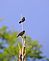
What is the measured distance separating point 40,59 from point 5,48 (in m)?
0.85

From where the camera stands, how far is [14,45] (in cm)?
322

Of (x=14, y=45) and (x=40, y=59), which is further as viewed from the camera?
(x=40, y=59)

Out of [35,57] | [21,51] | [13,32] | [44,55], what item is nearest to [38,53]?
[35,57]

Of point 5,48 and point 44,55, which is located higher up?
point 5,48

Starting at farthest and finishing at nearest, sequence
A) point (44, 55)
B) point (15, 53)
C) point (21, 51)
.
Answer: point (44, 55)
point (15, 53)
point (21, 51)

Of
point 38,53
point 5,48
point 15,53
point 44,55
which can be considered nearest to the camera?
point 15,53

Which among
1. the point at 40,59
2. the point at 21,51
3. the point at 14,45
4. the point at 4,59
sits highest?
the point at 21,51

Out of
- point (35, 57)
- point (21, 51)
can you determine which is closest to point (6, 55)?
point (35, 57)

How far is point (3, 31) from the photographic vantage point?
11.1 feet

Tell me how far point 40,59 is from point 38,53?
0.26 m

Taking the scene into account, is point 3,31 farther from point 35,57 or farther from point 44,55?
point 44,55

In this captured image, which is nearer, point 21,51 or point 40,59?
point 21,51

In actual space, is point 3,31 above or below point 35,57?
above

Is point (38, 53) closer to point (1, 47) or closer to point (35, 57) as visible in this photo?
point (35, 57)
